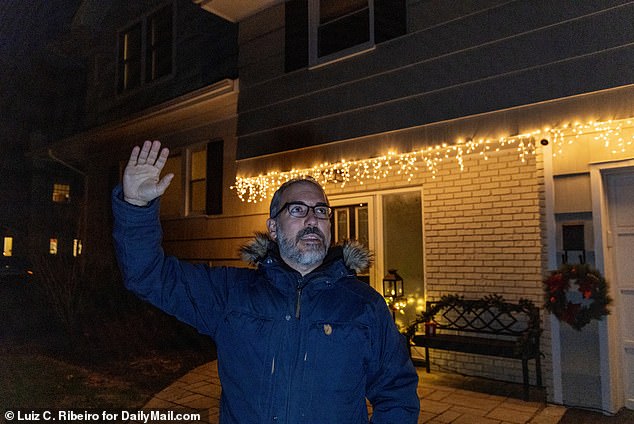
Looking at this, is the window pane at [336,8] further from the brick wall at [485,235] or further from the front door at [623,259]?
the front door at [623,259]

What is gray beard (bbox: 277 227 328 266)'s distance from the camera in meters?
2.29

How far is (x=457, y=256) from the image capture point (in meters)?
6.53

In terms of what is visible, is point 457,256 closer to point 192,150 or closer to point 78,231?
point 192,150

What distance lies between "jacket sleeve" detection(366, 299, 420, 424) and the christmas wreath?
138 inches

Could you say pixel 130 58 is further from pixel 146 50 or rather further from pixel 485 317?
pixel 485 317

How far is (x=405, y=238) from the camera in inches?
282

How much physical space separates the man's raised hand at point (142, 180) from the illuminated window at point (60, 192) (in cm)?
2521

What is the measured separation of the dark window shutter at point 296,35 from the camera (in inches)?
276

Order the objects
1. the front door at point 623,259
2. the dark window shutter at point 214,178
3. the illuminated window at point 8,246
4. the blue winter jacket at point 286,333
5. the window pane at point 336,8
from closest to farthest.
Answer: the blue winter jacket at point 286,333 → the front door at point 623,259 → the window pane at point 336,8 → the dark window shutter at point 214,178 → the illuminated window at point 8,246

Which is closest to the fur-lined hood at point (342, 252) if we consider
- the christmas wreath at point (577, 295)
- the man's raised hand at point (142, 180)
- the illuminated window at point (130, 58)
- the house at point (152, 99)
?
the man's raised hand at point (142, 180)

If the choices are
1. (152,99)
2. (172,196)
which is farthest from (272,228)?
(172,196)

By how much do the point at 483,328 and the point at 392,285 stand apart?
1324 millimetres

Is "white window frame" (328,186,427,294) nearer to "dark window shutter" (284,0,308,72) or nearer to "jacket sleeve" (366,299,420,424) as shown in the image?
"dark window shutter" (284,0,308,72)

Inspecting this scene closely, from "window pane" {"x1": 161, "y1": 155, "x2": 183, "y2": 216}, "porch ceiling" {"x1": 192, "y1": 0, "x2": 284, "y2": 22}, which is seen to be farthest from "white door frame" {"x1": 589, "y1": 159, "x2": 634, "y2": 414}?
"window pane" {"x1": 161, "y1": 155, "x2": 183, "y2": 216}
